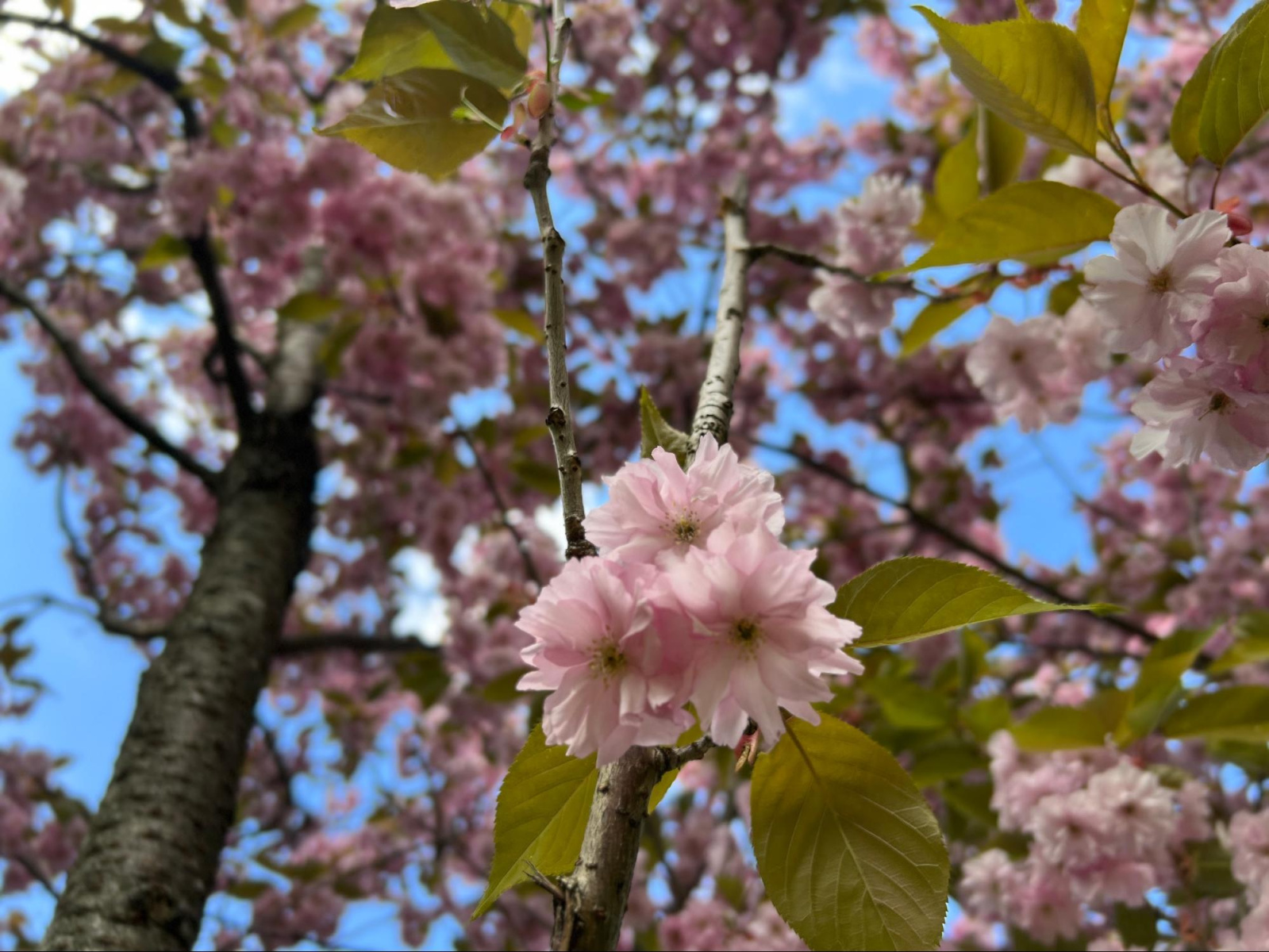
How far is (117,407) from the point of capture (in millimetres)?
2422

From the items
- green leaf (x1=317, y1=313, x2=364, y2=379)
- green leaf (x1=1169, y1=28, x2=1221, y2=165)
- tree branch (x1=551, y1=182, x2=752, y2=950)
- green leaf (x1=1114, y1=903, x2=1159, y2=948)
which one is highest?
green leaf (x1=317, y1=313, x2=364, y2=379)

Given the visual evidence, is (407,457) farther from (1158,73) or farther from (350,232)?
(1158,73)

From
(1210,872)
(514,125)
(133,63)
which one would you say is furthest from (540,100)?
(133,63)

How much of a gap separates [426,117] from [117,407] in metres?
1.87

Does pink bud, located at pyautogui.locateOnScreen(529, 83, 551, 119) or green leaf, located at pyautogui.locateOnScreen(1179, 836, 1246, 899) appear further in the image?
green leaf, located at pyautogui.locateOnScreen(1179, 836, 1246, 899)

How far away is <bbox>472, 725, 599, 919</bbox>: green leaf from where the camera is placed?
68 centimetres

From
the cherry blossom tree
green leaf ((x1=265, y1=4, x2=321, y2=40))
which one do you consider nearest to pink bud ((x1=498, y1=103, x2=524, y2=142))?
the cherry blossom tree

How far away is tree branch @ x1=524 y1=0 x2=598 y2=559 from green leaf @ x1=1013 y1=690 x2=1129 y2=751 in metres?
1.17

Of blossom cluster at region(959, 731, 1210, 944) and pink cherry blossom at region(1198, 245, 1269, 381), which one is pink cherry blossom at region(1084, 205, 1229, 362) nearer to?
pink cherry blossom at region(1198, 245, 1269, 381)

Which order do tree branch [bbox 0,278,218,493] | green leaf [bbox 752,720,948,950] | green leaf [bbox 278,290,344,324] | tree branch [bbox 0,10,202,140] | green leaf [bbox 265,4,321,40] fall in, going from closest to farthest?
green leaf [bbox 752,720,948,950], tree branch [bbox 0,278,218,493], tree branch [bbox 0,10,202,140], green leaf [bbox 278,290,344,324], green leaf [bbox 265,4,321,40]

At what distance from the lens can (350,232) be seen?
9.96 ft

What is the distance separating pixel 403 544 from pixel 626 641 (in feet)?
10.8

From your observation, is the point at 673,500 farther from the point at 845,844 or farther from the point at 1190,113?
the point at 1190,113

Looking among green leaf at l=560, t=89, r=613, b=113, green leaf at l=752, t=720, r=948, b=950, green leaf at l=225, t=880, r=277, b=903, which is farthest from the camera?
green leaf at l=225, t=880, r=277, b=903
